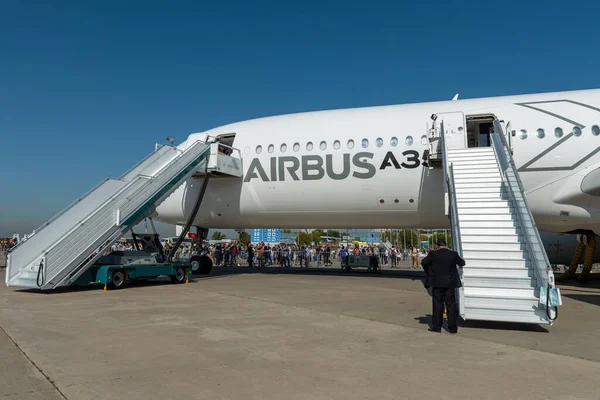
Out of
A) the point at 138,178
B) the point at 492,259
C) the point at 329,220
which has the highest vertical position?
the point at 138,178

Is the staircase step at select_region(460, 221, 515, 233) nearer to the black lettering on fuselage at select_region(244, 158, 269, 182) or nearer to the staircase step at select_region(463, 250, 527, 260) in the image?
the staircase step at select_region(463, 250, 527, 260)

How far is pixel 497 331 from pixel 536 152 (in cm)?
706

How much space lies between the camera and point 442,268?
711 cm

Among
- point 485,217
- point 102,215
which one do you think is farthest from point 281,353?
point 102,215

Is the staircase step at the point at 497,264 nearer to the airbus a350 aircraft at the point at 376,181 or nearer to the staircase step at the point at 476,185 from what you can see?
the airbus a350 aircraft at the point at 376,181


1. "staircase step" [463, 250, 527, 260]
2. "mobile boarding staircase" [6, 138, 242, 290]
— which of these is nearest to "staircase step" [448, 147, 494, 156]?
"staircase step" [463, 250, 527, 260]

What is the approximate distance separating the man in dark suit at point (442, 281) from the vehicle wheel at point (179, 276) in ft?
29.9

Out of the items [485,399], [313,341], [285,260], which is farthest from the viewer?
[285,260]

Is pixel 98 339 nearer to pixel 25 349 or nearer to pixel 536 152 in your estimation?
pixel 25 349

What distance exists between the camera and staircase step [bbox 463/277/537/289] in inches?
301

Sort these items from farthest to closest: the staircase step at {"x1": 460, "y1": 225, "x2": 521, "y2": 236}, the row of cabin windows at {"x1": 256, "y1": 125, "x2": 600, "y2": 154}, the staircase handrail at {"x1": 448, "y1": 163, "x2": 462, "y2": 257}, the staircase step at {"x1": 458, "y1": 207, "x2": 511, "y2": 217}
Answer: the row of cabin windows at {"x1": 256, "y1": 125, "x2": 600, "y2": 154}, the staircase step at {"x1": 458, "y1": 207, "x2": 511, "y2": 217}, the staircase step at {"x1": 460, "y1": 225, "x2": 521, "y2": 236}, the staircase handrail at {"x1": 448, "y1": 163, "x2": 462, "y2": 257}

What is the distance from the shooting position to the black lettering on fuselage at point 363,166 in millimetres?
13523

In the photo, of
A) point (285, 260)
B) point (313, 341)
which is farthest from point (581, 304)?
point (285, 260)

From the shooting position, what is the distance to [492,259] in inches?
326
